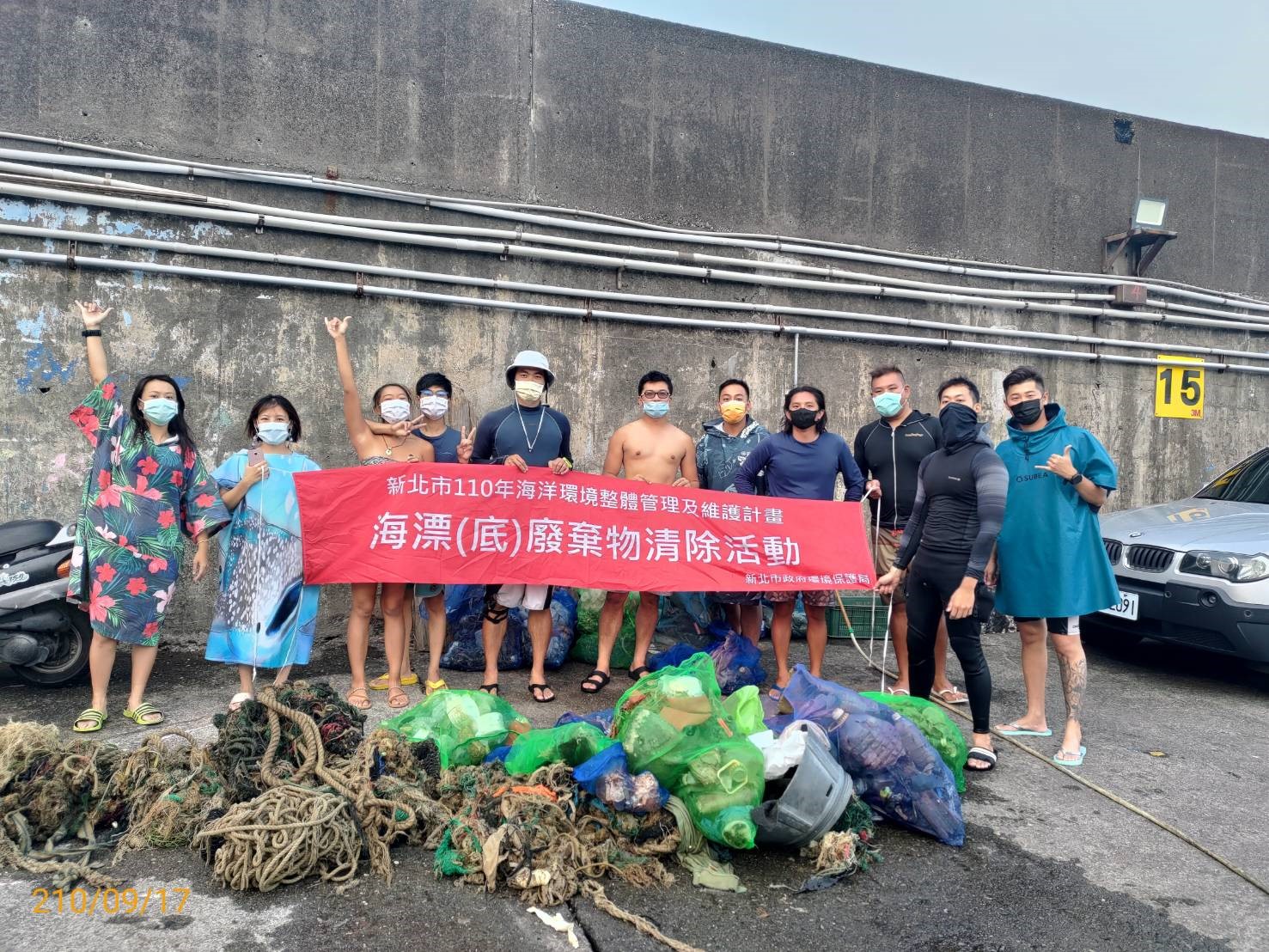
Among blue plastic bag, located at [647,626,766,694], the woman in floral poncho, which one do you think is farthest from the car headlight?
the woman in floral poncho

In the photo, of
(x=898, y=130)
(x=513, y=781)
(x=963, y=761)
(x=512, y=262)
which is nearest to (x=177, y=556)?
(x=513, y=781)

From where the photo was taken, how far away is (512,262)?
6.85 metres

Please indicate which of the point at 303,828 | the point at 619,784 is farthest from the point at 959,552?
the point at 303,828

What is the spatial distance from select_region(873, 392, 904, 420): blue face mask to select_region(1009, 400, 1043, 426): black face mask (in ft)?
3.46

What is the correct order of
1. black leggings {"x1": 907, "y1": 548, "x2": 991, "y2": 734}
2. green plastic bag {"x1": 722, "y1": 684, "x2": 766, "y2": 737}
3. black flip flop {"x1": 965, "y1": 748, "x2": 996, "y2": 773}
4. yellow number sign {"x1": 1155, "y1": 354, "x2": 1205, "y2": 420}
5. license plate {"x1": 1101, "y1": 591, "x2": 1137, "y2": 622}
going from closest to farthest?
green plastic bag {"x1": 722, "y1": 684, "x2": 766, "y2": 737}, black flip flop {"x1": 965, "y1": 748, "x2": 996, "y2": 773}, black leggings {"x1": 907, "y1": 548, "x2": 991, "y2": 734}, license plate {"x1": 1101, "y1": 591, "x2": 1137, "y2": 622}, yellow number sign {"x1": 1155, "y1": 354, "x2": 1205, "y2": 420}

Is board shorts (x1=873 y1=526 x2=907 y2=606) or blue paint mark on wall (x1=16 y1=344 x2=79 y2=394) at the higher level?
blue paint mark on wall (x1=16 y1=344 x2=79 y2=394)

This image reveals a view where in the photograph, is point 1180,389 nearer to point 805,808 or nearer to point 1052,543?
point 1052,543

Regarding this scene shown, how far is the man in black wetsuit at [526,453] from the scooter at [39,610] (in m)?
2.31

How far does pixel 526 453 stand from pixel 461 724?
1993 mm

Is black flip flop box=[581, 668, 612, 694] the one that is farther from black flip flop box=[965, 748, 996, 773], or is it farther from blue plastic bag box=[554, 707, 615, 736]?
black flip flop box=[965, 748, 996, 773]

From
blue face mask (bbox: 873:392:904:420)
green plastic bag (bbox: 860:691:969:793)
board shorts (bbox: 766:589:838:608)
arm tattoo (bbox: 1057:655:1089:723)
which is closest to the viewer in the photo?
green plastic bag (bbox: 860:691:969:793)

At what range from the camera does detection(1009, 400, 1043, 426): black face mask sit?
4.78 metres

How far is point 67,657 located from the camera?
514cm

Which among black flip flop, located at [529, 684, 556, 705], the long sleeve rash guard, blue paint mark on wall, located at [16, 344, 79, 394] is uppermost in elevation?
blue paint mark on wall, located at [16, 344, 79, 394]
